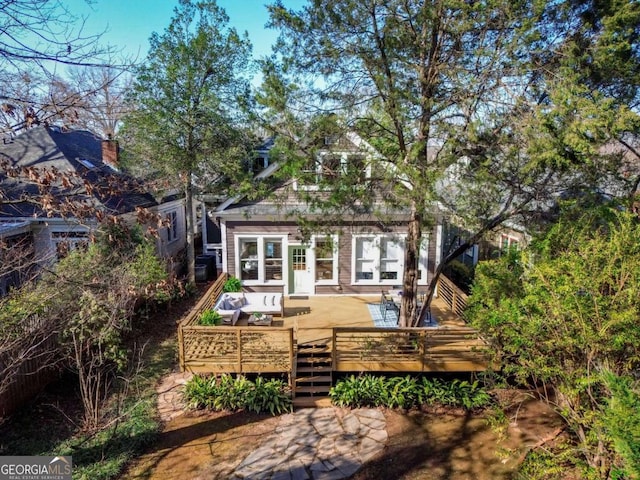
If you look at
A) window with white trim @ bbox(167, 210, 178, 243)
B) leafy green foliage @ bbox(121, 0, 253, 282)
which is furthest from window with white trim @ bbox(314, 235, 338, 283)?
window with white trim @ bbox(167, 210, 178, 243)

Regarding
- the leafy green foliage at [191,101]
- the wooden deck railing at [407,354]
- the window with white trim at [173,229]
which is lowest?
the wooden deck railing at [407,354]

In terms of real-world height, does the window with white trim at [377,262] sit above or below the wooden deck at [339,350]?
above

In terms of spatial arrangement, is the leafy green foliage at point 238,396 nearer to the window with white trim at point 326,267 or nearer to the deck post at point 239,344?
Answer: the deck post at point 239,344

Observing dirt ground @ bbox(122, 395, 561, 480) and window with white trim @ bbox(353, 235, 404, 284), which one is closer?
dirt ground @ bbox(122, 395, 561, 480)

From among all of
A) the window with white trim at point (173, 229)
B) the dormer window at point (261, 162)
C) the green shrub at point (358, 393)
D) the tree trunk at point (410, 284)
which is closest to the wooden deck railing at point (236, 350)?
the green shrub at point (358, 393)

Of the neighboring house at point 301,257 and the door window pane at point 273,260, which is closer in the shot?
the neighboring house at point 301,257

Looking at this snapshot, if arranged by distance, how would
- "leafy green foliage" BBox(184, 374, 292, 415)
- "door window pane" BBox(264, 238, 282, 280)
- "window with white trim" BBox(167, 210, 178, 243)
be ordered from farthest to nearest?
"window with white trim" BBox(167, 210, 178, 243)
"door window pane" BBox(264, 238, 282, 280)
"leafy green foliage" BBox(184, 374, 292, 415)

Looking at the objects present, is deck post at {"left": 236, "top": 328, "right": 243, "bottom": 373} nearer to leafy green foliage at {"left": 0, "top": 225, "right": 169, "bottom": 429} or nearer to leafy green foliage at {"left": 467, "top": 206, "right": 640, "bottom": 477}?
leafy green foliage at {"left": 0, "top": 225, "right": 169, "bottom": 429}

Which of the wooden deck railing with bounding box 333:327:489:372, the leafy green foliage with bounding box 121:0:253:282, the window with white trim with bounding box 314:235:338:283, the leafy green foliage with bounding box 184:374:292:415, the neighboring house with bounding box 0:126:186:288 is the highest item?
the leafy green foliage with bounding box 121:0:253:282
